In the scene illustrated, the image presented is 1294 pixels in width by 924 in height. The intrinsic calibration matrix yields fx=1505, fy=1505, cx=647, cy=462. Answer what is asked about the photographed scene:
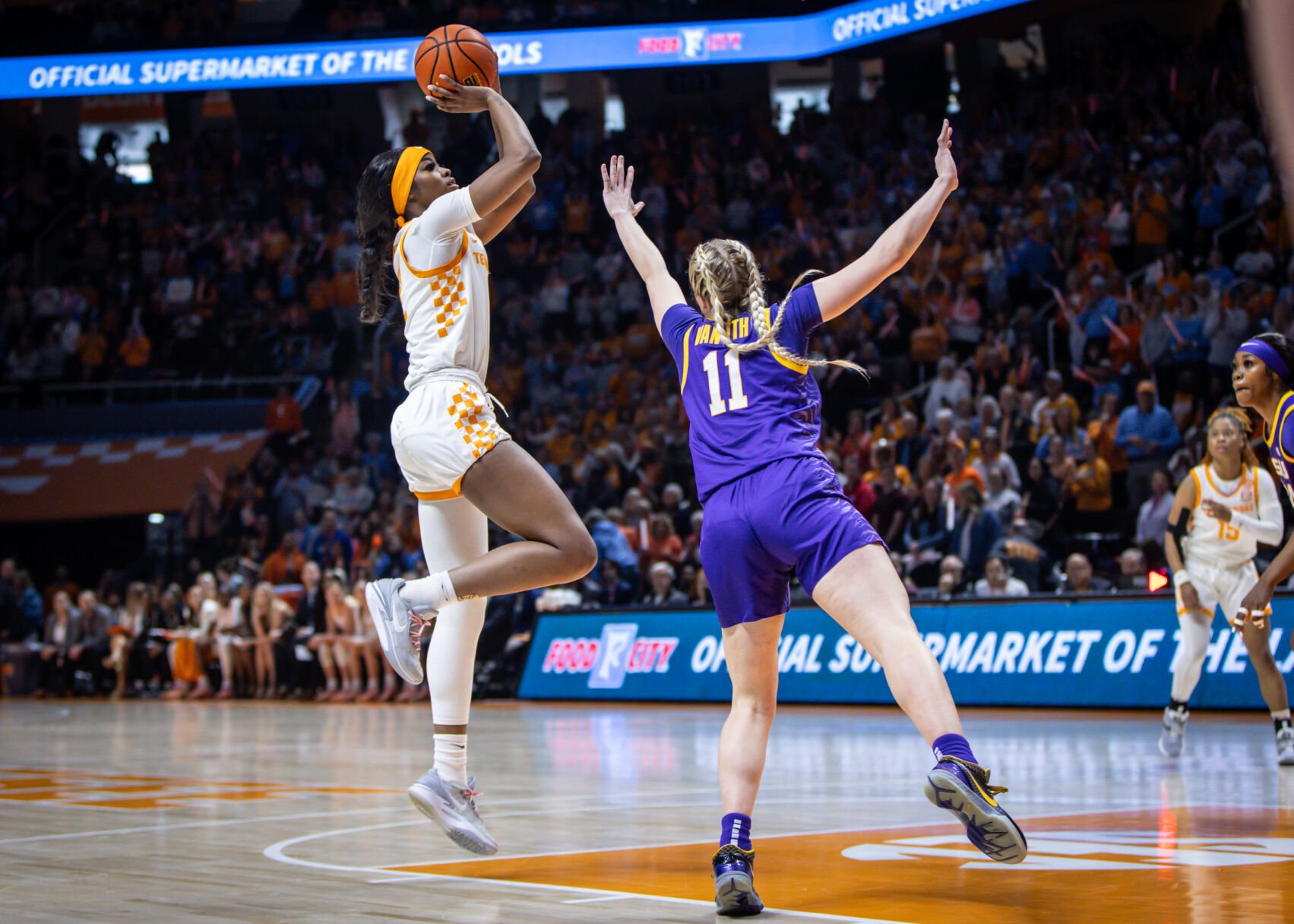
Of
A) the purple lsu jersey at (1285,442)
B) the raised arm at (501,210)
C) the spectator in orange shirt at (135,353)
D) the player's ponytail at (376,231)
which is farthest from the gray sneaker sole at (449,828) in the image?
the spectator in orange shirt at (135,353)

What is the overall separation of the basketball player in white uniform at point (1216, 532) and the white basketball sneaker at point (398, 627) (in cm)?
586

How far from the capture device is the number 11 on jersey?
457 centimetres

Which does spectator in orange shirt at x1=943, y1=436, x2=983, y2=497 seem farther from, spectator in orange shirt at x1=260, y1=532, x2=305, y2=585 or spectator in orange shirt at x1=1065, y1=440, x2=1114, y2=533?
spectator in orange shirt at x1=260, y1=532, x2=305, y2=585

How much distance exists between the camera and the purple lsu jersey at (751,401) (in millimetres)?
4516

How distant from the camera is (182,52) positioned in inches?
965

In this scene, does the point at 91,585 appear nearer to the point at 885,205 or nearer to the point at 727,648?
the point at 885,205

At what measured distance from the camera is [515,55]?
913 inches

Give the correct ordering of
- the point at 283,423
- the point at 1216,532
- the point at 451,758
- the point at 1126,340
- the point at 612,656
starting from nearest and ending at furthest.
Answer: the point at 451,758 < the point at 1216,532 < the point at 612,656 < the point at 1126,340 < the point at 283,423

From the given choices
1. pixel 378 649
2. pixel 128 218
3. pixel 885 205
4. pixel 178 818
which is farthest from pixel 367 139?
pixel 178 818

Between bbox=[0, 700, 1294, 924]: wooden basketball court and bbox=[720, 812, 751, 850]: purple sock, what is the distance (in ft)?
0.64

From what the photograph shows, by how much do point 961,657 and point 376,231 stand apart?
934 centimetres

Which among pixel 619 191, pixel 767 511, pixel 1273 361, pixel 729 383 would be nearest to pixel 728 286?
pixel 729 383

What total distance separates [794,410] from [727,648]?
75 centimetres

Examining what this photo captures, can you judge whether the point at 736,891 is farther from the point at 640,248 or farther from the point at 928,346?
the point at 928,346
